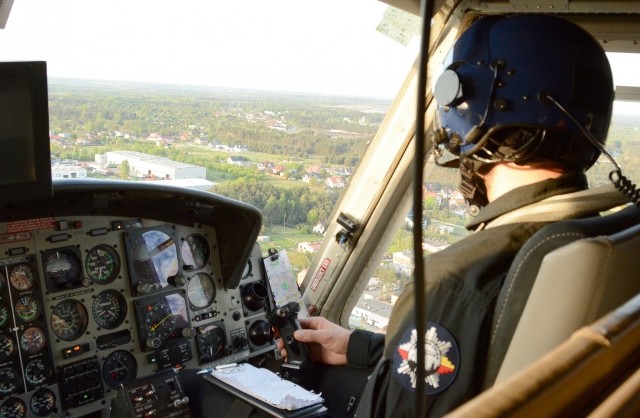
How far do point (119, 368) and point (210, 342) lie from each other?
0.49 metres

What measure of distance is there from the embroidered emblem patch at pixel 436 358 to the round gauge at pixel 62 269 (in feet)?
6.41

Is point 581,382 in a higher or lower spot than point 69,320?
higher

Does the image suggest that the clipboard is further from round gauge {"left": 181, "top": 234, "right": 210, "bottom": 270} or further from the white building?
the white building

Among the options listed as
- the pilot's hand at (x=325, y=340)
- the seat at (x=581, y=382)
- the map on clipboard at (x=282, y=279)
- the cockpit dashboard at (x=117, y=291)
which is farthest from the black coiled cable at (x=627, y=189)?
the map on clipboard at (x=282, y=279)

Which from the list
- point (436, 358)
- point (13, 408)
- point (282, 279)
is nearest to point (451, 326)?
point (436, 358)

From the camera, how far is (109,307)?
3092 mm

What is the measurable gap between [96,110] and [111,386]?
119 centimetres

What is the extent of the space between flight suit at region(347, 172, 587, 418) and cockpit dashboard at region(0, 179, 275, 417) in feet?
5.47

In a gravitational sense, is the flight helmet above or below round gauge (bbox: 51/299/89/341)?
above

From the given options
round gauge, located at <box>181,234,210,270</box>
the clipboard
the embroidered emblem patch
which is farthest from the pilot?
round gauge, located at <box>181,234,210,270</box>

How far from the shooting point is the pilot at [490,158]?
1393 millimetres

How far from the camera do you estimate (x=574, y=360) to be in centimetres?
61

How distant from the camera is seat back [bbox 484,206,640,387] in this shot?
3.88 ft

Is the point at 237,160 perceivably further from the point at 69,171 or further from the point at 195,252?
the point at 69,171
